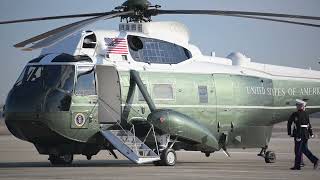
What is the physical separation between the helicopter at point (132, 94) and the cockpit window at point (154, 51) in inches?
1.3

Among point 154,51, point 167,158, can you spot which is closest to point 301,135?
point 167,158

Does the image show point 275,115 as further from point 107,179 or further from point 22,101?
point 107,179

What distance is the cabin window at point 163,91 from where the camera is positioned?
22.7 m

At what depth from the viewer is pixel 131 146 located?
833 inches

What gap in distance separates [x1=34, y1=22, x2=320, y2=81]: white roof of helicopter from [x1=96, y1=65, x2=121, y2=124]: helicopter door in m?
0.43

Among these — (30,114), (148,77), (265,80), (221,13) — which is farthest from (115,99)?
(265,80)

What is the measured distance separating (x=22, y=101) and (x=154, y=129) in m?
4.07

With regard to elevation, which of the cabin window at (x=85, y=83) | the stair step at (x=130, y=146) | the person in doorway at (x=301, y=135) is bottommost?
the stair step at (x=130, y=146)

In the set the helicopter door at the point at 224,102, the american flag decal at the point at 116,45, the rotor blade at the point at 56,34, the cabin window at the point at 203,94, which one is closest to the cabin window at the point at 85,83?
the american flag decal at the point at 116,45

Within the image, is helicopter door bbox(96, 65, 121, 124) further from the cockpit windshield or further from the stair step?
the cockpit windshield

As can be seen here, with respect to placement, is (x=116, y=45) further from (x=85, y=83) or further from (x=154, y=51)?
(x=85, y=83)

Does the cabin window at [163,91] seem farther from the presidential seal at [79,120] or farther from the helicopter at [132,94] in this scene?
the presidential seal at [79,120]

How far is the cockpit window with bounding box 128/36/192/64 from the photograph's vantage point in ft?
74.5

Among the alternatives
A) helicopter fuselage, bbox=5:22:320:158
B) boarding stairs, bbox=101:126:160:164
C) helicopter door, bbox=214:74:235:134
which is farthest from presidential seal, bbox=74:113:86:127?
helicopter door, bbox=214:74:235:134
